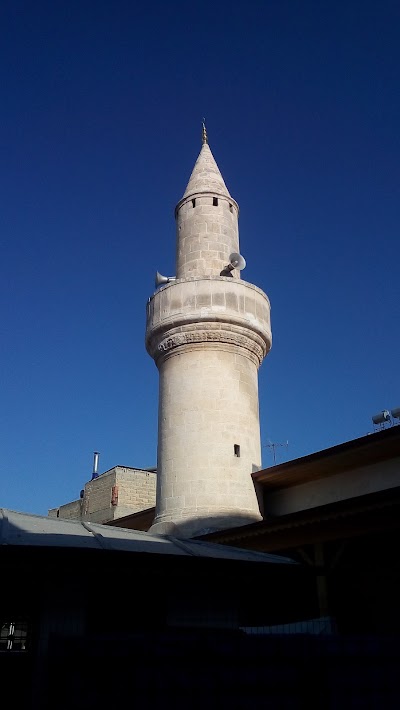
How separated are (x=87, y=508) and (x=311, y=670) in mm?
25714

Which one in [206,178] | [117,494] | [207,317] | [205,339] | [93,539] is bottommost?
[93,539]

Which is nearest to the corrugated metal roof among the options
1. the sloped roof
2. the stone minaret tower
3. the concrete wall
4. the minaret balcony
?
the stone minaret tower

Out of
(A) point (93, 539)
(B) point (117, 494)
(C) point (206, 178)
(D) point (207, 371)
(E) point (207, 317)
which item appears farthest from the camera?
(B) point (117, 494)

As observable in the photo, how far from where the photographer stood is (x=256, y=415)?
45.7 ft

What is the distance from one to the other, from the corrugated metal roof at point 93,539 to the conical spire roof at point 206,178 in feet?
33.5

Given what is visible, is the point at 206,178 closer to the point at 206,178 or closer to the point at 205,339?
the point at 206,178

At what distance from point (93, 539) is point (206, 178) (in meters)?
11.7

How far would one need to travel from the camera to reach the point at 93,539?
6.64 metres

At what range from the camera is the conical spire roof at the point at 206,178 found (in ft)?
52.5

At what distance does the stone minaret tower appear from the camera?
12734 millimetres

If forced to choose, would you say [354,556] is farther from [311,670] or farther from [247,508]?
[311,670]

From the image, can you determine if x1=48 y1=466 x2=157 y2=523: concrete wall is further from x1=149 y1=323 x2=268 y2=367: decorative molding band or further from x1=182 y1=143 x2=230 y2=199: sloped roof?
x1=182 y1=143 x2=230 y2=199: sloped roof

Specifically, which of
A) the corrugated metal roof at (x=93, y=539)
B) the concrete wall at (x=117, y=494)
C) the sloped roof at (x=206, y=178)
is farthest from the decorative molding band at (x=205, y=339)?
the concrete wall at (x=117, y=494)

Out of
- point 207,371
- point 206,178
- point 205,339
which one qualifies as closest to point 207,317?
point 205,339
